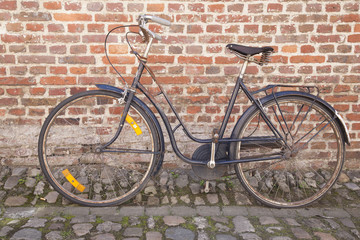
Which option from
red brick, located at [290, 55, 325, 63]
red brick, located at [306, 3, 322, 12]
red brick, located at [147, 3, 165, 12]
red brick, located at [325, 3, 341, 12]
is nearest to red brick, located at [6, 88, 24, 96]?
red brick, located at [147, 3, 165, 12]

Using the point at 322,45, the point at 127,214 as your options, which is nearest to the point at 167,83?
the point at 127,214

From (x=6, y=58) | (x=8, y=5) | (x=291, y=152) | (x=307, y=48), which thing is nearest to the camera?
(x=291, y=152)

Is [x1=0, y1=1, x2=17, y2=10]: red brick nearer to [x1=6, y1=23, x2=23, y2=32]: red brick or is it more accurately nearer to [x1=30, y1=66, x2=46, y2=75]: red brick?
[x1=6, y1=23, x2=23, y2=32]: red brick

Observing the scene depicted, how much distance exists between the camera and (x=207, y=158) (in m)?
2.82

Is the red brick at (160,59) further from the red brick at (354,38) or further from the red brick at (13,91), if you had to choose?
the red brick at (354,38)

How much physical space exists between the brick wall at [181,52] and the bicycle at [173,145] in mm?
212

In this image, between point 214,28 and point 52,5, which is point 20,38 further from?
point 214,28

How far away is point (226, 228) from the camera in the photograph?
8.08ft

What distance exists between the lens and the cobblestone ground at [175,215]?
94.2 inches

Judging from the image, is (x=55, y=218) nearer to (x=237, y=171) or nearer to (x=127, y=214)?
(x=127, y=214)

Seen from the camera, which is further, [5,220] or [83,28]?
[83,28]

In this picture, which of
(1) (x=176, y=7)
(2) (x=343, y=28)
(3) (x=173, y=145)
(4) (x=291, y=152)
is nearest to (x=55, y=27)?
(1) (x=176, y=7)

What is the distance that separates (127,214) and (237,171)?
955 millimetres

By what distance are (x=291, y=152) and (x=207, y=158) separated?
690 millimetres
